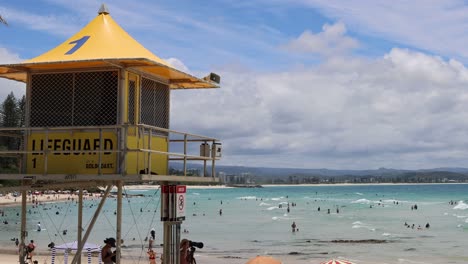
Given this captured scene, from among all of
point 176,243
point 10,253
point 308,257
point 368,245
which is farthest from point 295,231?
point 176,243

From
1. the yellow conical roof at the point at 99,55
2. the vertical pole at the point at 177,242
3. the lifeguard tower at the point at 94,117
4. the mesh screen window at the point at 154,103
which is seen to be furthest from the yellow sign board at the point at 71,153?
the vertical pole at the point at 177,242

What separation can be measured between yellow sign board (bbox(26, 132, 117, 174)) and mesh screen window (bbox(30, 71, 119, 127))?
0.99ft

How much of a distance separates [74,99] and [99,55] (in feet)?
3.59

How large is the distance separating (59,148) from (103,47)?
90.7 inches

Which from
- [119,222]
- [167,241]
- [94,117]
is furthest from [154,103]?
[167,241]

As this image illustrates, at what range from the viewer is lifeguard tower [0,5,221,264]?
13.3 meters

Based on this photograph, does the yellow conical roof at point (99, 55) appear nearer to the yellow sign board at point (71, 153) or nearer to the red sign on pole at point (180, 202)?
the yellow sign board at point (71, 153)

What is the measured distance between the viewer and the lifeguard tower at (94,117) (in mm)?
13344

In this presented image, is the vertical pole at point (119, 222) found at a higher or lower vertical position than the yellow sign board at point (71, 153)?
lower

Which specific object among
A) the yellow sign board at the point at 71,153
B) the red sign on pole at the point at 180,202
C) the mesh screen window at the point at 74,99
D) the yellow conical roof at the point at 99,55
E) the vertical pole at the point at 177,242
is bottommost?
the vertical pole at the point at 177,242

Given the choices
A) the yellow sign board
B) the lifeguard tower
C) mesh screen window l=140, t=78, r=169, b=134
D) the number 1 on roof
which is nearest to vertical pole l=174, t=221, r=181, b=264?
the lifeguard tower

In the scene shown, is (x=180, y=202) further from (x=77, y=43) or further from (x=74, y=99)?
(x=77, y=43)

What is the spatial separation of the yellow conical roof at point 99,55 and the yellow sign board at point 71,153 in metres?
1.44

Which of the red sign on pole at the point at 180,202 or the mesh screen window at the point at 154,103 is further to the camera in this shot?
the red sign on pole at the point at 180,202
